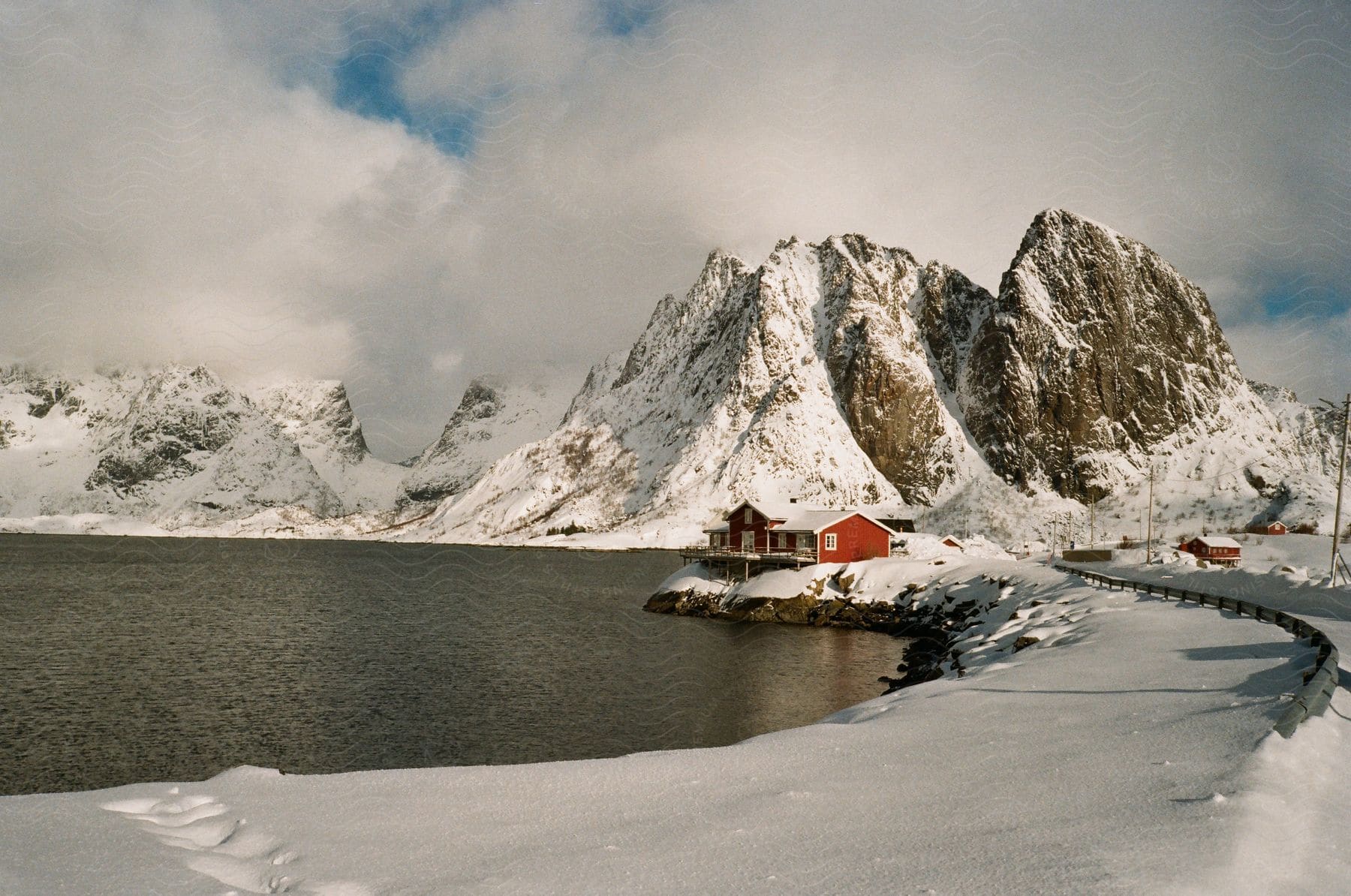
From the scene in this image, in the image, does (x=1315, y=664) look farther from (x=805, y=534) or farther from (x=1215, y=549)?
(x=1215, y=549)

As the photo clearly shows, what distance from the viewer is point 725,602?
73.4 meters

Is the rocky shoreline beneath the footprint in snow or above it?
beneath

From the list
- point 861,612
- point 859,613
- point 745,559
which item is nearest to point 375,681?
point 859,613

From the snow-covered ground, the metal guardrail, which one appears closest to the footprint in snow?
the snow-covered ground

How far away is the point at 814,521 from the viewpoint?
7800 cm

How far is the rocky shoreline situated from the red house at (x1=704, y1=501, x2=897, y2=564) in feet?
22.8

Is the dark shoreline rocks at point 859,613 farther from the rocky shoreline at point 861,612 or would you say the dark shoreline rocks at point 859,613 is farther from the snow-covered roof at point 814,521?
the snow-covered roof at point 814,521

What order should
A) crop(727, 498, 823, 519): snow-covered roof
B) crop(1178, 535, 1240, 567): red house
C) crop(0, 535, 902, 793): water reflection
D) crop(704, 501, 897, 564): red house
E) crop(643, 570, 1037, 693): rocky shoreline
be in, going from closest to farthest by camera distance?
1. crop(0, 535, 902, 793): water reflection
2. crop(643, 570, 1037, 693): rocky shoreline
3. crop(704, 501, 897, 564): red house
4. crop(727, 498, 823, 519): snow-covered roof
5. crop(1178, 535, 1240, 567): red house

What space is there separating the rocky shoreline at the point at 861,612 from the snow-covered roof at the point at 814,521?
7.56 metres

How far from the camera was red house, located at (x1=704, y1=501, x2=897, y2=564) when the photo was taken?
252ft

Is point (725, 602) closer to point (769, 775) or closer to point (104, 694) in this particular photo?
point (104, 694)

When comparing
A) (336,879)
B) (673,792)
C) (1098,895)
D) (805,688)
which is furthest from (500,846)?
(805,688)

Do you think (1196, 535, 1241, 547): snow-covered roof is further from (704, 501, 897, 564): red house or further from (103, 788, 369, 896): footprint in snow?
(103, 788, 369, 896): footprint in snow

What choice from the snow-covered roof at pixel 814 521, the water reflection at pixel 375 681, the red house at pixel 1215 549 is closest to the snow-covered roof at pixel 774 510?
the snow-covered roof at pixel 814 521
